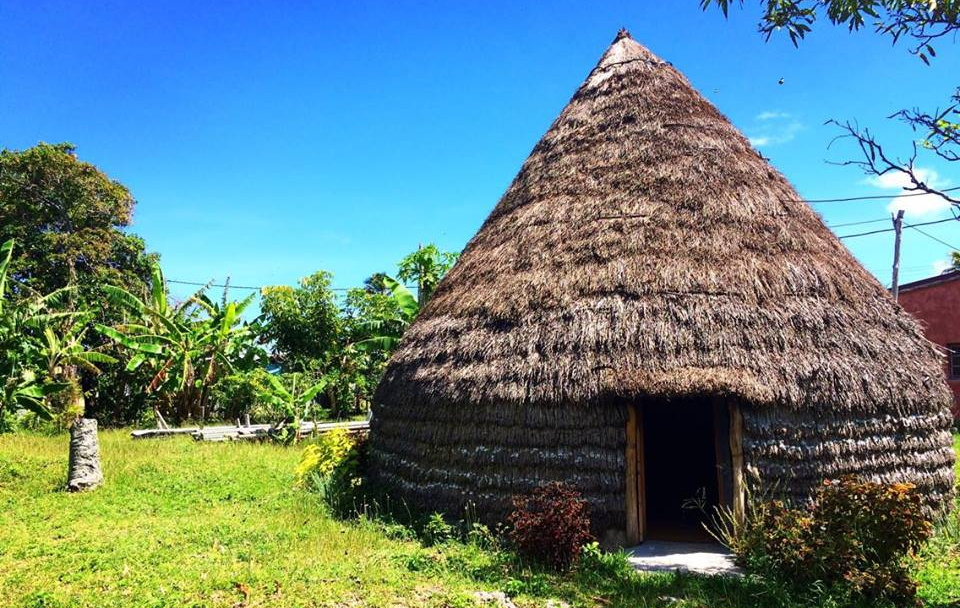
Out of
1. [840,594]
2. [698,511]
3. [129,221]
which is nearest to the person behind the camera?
[840,594]

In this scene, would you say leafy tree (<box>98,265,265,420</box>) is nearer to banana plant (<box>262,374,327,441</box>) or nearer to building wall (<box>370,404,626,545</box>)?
banana plant (<box>262,374,327,441</box>)

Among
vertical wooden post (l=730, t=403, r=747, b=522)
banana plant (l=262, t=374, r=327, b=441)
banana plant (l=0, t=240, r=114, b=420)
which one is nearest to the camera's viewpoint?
vertical wooden post (l=730, t=403, r=747, b=522)

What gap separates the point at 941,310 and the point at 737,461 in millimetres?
17448

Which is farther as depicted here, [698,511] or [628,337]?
[698,511]

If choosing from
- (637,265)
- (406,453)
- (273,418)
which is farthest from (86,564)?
(273,418)

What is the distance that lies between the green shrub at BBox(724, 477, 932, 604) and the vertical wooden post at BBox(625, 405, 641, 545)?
1510mm

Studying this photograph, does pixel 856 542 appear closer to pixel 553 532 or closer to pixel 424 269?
pixel 553 532

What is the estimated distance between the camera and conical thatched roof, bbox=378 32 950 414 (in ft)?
24.1

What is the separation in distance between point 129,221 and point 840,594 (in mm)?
24352

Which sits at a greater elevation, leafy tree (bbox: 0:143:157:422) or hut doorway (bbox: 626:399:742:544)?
leafy tree (bbox: 0:143:157:422)

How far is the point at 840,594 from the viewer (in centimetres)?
559

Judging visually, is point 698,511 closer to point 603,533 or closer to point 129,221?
point 603,533

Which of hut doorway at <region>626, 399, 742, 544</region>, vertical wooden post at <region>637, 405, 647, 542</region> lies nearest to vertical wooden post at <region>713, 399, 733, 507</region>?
hut doorway at <region>626, 399, 742, 544</region>

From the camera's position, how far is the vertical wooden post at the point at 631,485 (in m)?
7.33
